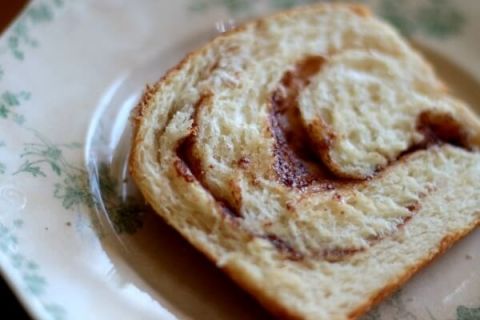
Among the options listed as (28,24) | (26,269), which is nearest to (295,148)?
(26,269)

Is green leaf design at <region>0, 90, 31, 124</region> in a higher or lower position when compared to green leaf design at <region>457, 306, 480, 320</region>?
higher

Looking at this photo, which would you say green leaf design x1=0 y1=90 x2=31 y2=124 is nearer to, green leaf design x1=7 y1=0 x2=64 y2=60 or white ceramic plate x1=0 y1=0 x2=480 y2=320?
white ceramic plate x1=0 y1=0 x2=480 y2=320

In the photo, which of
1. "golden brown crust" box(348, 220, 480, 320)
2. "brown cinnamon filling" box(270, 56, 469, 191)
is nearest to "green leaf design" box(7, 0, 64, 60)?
"brown cinnamon filling" box(270, 56, 469, 191)

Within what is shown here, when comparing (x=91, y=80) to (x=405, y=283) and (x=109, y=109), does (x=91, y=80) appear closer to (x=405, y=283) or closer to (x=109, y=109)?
(x=109, y=109)

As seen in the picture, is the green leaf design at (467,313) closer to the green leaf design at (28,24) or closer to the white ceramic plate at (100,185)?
the white ceramic plate at (100,185)

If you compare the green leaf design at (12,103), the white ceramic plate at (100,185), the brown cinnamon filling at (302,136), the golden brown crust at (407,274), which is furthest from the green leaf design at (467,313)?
the green leaf design at (12,103)

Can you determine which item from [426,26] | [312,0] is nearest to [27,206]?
[312,0]
